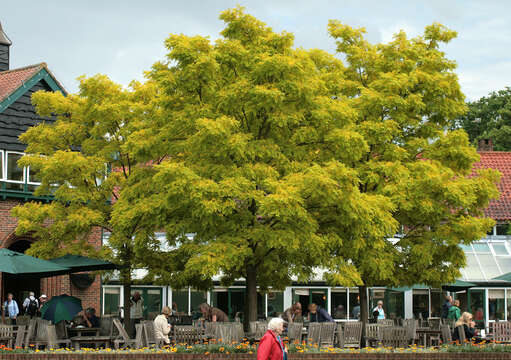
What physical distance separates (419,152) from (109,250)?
9.54 m

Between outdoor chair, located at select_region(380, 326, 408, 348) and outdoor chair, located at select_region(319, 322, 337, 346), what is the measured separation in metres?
1.52

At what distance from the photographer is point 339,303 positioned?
39.0 m

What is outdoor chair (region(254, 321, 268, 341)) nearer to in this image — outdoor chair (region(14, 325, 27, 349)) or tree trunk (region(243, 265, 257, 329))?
tree trunk (region(243, 265, 257, 329))

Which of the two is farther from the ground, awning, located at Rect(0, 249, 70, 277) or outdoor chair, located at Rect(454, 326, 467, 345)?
awning, located at Rect(0, 249, 70, 277)

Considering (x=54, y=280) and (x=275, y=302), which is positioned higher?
(x=54, y=280)

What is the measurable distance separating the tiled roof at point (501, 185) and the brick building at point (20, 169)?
18.7 m

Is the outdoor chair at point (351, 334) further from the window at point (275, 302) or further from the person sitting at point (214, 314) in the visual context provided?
the window at point (275, 302)

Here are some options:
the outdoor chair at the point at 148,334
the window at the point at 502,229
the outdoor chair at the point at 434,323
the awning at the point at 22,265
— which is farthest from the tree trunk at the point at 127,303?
the window at the point at 502,229

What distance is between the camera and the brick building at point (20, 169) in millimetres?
29234

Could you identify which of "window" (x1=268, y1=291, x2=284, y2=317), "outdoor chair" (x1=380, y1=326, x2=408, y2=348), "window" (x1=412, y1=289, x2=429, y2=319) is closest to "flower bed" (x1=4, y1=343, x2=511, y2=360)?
"outdoor chair" (x1=380, y1=326, x2=408, y2=348)

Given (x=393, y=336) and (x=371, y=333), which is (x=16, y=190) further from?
(x=393, y=336)

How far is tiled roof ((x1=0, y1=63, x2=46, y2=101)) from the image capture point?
30547mm

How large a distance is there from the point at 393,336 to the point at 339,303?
1924 cm

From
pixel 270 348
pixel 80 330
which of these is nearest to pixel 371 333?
pixel 80 330
